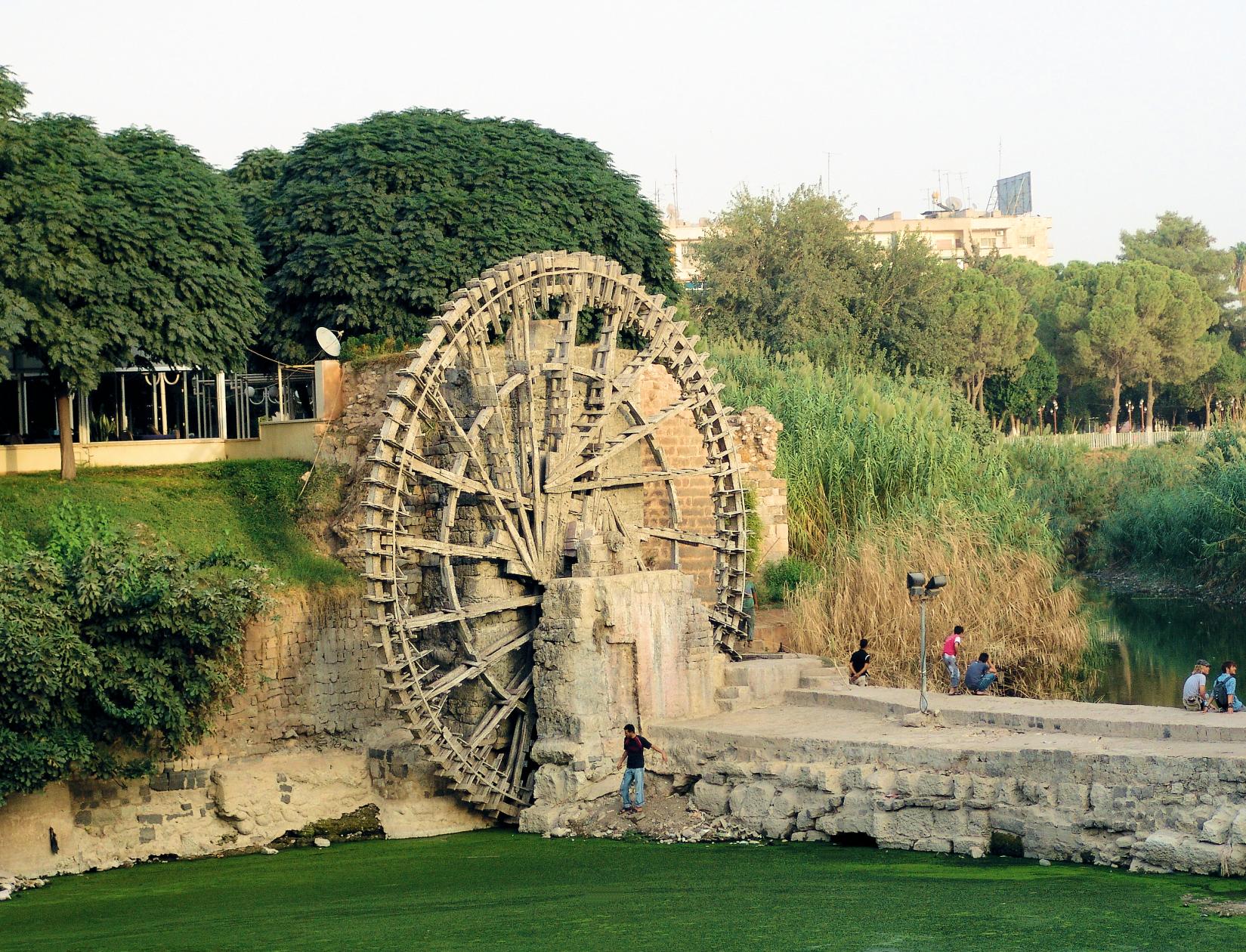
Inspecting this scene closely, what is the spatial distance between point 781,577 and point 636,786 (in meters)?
8.94

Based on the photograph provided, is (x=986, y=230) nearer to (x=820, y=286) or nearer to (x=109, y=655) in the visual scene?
(x=820, y=286)

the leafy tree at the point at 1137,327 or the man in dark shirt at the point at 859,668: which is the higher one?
the leafy tree at the point at 1137,327

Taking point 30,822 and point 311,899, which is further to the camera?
point 30,822

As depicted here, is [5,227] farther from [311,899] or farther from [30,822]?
[311,899]

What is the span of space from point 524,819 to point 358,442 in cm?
606

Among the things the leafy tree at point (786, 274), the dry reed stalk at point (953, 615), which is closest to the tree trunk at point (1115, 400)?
the leafy tree at point (786, 274)

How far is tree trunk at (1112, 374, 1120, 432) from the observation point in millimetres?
51812

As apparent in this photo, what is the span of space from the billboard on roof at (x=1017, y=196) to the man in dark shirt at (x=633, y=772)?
95.1m

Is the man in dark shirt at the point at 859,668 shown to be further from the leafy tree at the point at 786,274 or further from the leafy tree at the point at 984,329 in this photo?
the leafy tree at the point at 984,329

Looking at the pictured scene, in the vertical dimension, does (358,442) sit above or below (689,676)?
above

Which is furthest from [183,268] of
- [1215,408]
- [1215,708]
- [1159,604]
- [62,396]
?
[1215,408]

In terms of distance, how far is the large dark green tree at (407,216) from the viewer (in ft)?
72.8

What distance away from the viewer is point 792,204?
4147 centimetres

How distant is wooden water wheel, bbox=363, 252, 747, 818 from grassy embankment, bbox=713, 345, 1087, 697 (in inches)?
84.4
